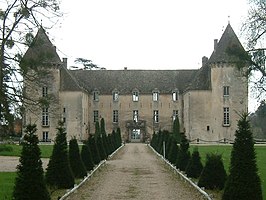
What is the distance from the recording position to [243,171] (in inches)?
401

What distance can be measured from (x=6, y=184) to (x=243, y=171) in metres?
7.26

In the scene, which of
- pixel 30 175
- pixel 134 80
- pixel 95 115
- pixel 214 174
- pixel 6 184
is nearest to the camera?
pixel 30 175

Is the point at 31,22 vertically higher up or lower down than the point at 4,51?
higher up

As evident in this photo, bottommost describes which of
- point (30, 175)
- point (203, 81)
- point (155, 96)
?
point (30, 175)

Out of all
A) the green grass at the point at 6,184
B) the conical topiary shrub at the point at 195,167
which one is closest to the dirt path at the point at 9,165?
the green grass at the point at 6,184

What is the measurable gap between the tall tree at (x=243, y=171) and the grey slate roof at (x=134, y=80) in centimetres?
4755

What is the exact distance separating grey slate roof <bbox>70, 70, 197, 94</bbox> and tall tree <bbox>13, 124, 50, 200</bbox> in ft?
156

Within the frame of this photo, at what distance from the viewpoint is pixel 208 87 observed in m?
52.4

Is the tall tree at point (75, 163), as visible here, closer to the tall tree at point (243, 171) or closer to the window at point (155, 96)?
the tall tree at point (243, 171)

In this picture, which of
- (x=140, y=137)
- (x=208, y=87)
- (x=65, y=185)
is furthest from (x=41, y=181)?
(x=140, y=137)

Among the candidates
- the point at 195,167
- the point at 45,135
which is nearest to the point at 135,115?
the point at 45,135

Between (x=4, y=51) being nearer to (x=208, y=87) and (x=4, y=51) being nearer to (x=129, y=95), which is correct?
(x=208, y=87)

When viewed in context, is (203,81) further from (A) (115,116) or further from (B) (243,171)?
(B) (243,171)

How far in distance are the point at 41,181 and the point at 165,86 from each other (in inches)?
1944
